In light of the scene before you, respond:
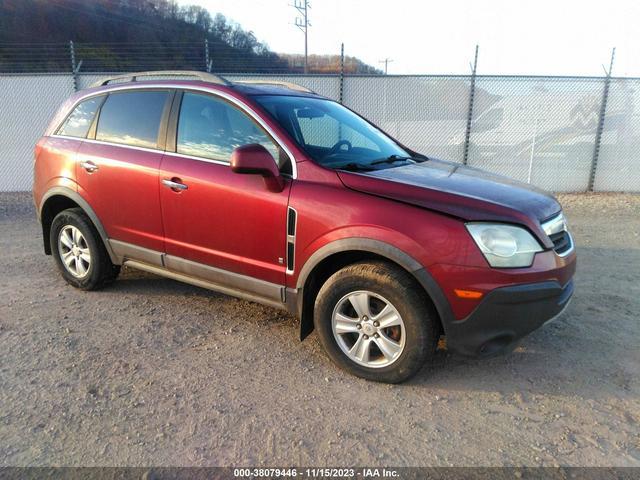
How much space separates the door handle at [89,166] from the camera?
13.5 ft

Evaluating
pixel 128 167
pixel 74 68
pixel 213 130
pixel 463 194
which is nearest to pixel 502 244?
pixel 463 194

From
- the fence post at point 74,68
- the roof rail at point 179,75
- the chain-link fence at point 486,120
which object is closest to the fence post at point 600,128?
the chain-link fence at point 486,120

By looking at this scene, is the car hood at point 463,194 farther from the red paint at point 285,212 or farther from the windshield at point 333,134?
the windshield at point 333,134

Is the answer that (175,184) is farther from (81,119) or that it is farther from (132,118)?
(81,119)

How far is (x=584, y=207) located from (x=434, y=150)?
293 cm

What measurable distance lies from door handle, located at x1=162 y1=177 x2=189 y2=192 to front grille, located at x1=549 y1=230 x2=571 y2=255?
2.55 metres

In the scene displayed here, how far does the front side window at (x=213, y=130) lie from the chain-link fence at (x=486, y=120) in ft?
19.6

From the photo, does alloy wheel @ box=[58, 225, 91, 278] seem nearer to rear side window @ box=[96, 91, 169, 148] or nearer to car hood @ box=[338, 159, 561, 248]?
rear side window @ box=[96, 91, 169, 148]

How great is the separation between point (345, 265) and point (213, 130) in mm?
1459

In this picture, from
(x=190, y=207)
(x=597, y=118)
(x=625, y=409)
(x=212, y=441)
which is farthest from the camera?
(x=597, y=118)

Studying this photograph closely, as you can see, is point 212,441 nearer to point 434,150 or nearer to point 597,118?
point 434,150

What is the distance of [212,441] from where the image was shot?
248cm

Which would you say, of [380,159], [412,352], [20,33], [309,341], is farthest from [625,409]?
[20,33]

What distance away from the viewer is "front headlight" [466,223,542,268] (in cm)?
268
